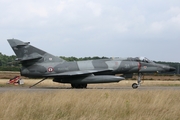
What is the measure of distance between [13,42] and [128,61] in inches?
358

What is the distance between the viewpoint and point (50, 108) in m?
Answer: 9.61

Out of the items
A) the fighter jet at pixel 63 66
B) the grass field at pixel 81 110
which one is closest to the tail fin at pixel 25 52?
the fighter jet at pixel 63 66

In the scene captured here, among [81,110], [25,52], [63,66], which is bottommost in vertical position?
[81,110]

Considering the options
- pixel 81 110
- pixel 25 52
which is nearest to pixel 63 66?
pixel 25 52

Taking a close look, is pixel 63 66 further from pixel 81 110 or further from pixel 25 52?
Result: pixel 81 110

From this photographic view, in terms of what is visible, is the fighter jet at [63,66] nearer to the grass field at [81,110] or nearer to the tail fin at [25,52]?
the tail fin at [25,52]

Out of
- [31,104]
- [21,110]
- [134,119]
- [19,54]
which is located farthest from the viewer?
[19,54]

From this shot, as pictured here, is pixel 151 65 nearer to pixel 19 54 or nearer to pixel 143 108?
pixel 19 54

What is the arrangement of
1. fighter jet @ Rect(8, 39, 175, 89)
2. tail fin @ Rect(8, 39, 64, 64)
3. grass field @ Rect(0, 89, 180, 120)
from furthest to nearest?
tail fin @ Rect(8, 39, 64, 64) < fighter jet @ Rect(8, 39, 175, 89) < grass field @ Rect(0, 89, 180, 120)

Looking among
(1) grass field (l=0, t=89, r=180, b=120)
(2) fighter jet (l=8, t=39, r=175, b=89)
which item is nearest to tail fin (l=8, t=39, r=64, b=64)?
(2) fighter jet (l=8, t=39, r=175, b=89)

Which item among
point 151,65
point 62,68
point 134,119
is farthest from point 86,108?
point 151,65

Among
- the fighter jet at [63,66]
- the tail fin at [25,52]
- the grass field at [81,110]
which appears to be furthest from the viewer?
the tail fin at [25,52]

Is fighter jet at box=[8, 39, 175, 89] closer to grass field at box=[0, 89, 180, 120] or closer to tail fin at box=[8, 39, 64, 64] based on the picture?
tail fin at box=[8, 39, 64, 64]

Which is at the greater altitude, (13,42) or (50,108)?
(13,42)
